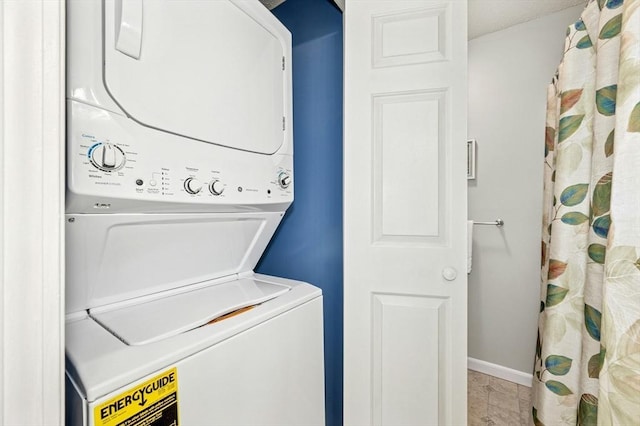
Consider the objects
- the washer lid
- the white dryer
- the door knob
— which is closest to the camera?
the white dryer

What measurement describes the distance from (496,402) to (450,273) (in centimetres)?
147

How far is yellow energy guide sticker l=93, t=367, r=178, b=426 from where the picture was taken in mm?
600

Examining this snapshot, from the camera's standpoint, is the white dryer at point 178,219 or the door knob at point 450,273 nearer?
the white dryer at point 178,219

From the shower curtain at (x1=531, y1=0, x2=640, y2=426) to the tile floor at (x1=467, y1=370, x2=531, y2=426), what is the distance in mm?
568

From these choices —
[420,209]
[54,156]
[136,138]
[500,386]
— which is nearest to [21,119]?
[54,156]

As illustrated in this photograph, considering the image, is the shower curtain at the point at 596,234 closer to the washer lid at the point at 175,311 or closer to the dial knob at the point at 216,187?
the washer lid at the point at 175,311

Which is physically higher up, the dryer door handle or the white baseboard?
the dryer door handle

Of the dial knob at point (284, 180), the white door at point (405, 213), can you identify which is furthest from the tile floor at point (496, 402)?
the dial knob at point (284, 180)

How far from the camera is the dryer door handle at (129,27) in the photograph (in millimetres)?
768

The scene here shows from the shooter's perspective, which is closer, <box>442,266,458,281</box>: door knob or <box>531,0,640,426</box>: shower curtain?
<box>531,0,640,426</box>: shower curtain

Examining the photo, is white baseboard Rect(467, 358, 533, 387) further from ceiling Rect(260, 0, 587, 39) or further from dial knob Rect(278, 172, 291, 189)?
ceiling Rect(260, 0, 587, 39)

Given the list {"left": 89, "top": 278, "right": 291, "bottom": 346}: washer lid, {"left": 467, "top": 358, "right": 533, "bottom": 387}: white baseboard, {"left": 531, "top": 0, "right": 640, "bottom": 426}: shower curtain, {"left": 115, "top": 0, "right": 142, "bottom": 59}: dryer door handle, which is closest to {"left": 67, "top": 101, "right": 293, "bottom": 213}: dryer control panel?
{"left": 115, "top": 0, "right": 142, "bottom": 59}: dryer door handle

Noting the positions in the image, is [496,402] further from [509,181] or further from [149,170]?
[149,170]

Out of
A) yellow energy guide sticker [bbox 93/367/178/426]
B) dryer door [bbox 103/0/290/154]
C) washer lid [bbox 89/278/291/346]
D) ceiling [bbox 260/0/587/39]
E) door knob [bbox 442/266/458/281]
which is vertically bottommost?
yellow energy guide sticker [bbox 93/367/178/426]
